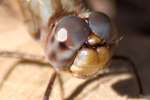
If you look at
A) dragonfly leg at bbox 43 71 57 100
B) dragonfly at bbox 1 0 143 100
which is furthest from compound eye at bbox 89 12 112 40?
dragonfly leg at bbox 43 71 57 100

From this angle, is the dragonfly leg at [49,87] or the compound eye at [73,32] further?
the dragonfly leg at [49,87]

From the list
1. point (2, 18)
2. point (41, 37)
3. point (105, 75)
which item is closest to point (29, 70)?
point (41, 37)

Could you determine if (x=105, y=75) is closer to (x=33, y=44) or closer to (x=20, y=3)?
(x=33, y=44)

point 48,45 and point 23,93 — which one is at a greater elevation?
point 48,45

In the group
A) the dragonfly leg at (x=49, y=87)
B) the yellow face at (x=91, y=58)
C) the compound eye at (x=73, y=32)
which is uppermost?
the compound eye at (x=73, y=32)

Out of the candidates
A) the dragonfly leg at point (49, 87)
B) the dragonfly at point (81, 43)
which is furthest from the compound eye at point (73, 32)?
the dragonfly leg at point (49, 87)

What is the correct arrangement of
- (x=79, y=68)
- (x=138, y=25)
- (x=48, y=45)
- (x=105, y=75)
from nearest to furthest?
(x=79, y=68)
(x=48, y=45)
(x=105, y=75)
(x=138, y=25)

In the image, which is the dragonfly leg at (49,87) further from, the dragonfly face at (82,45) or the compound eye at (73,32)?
the compound eye at (73,32)
